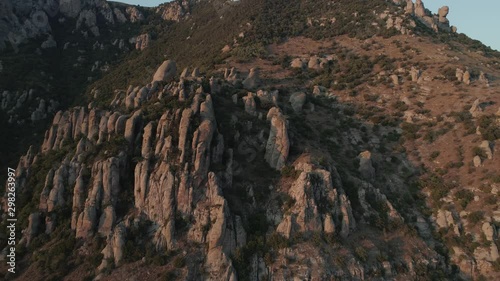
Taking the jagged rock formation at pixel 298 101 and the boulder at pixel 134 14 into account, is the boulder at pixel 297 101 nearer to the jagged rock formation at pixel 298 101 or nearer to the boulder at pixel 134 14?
the jagged rock formation at pixel 298 101

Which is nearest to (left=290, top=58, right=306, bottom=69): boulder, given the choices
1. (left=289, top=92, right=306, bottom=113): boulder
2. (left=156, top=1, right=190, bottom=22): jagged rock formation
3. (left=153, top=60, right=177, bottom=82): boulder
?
(left=289, top=92, right=306, bottom=113): boulder

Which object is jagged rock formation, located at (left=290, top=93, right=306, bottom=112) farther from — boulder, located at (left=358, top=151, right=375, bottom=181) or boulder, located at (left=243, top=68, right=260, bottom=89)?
boulder, located at (left=358, top=151, right=375, bottom=181)

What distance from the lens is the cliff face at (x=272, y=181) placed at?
3819cm

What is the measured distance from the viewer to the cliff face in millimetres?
38188

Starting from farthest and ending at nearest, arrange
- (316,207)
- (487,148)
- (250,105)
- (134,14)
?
1. (134,14)
2. (250,105)
3. (487,148)
4. (316,207)

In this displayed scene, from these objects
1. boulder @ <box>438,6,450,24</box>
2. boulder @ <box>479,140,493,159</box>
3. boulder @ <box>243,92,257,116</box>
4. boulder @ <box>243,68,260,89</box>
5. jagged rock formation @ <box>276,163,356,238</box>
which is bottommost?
jagged rock formation @ <box>276,163,356,238</box>

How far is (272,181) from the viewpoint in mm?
45531

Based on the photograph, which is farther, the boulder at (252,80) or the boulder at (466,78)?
the boulder at (252,80)

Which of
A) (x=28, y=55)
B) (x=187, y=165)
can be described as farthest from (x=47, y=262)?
(x=28, y=55)

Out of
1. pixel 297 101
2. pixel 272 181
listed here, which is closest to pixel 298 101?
pixel 297 101

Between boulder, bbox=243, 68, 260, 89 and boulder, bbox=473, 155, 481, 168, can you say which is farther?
boulder, bbox=243, 68, 260, 89

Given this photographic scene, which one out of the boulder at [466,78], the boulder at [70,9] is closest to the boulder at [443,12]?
the boulder at [466,78]

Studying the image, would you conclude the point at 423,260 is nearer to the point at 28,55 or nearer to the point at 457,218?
the point at 457,218

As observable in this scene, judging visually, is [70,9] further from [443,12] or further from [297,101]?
[443,12]
